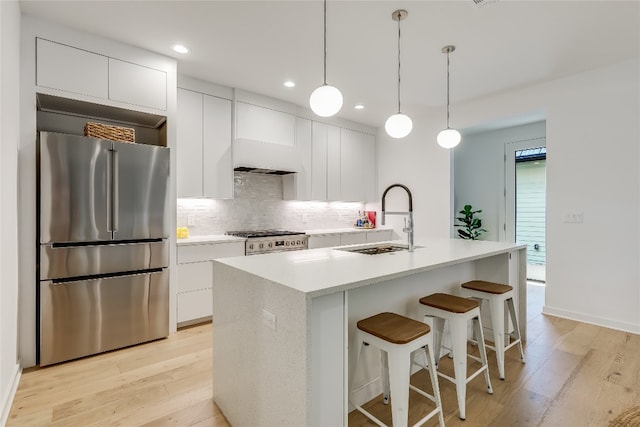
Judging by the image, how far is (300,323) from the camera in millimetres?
1282

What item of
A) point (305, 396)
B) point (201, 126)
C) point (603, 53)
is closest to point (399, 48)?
point (603, 53)

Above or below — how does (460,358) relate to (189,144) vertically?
below

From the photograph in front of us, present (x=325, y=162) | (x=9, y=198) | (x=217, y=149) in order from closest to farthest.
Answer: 1. (x=9, y=198)
2. (x=217, y=149)
3. (x=325, y=162)

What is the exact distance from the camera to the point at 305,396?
1269 millimetres

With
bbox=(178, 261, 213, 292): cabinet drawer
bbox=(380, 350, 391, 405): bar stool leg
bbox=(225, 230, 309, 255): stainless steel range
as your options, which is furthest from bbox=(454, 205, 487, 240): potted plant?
bbox=(178, 261, 213, 292): cabinet drawer

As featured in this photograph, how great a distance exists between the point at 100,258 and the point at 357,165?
13.0ft

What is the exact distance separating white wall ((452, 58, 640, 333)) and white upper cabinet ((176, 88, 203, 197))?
13.0 ft

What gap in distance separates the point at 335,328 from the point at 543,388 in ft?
5.77

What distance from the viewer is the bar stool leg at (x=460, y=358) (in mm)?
1862

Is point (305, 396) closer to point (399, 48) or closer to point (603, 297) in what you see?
point (399, 48)

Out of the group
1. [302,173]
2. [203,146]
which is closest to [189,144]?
[203,146]

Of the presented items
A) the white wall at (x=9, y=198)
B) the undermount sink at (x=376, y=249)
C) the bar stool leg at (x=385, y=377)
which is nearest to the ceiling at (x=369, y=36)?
the white wall at (x=9, y=198)

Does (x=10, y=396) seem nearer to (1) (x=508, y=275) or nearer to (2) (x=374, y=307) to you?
(2) (x=374, y=307)

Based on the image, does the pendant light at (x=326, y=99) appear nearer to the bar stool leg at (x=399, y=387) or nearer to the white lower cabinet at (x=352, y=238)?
the bar stool leg at (x=399, y=387)
